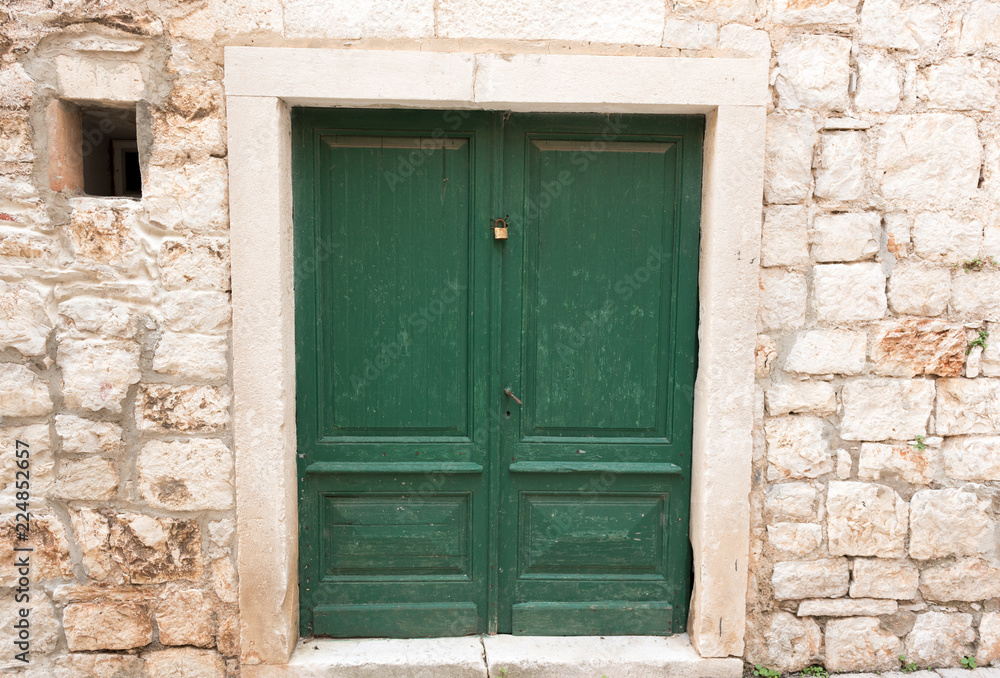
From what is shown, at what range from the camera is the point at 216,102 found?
236cm

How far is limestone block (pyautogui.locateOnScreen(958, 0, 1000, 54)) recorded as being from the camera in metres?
2.41

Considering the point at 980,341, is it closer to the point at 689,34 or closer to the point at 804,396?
the point at 804,396

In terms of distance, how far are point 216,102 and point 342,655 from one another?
2277 mm

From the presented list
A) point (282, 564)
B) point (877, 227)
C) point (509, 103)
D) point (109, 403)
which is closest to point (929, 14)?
point (877, 227)

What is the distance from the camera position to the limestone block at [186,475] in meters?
2.44

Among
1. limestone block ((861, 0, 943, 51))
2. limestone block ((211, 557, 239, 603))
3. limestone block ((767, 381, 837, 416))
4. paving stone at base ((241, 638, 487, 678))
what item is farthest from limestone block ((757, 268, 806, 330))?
limestone block ((211, 557, 239, 603))

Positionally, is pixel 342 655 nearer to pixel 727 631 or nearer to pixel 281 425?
pixel 281 425

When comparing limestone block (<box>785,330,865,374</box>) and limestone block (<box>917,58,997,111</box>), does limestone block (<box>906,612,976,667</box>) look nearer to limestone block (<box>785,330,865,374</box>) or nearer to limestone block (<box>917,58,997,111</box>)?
limestone block (<box>785,330,865,374</box>)

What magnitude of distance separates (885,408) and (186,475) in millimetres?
2814

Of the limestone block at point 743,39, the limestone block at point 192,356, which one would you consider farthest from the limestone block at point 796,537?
the limestone block at point 192,356

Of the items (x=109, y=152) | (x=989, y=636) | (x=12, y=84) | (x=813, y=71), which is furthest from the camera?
(x=109, y=152)

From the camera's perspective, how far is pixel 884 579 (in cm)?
259

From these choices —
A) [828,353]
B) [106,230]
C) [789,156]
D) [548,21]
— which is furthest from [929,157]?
[106,230]
